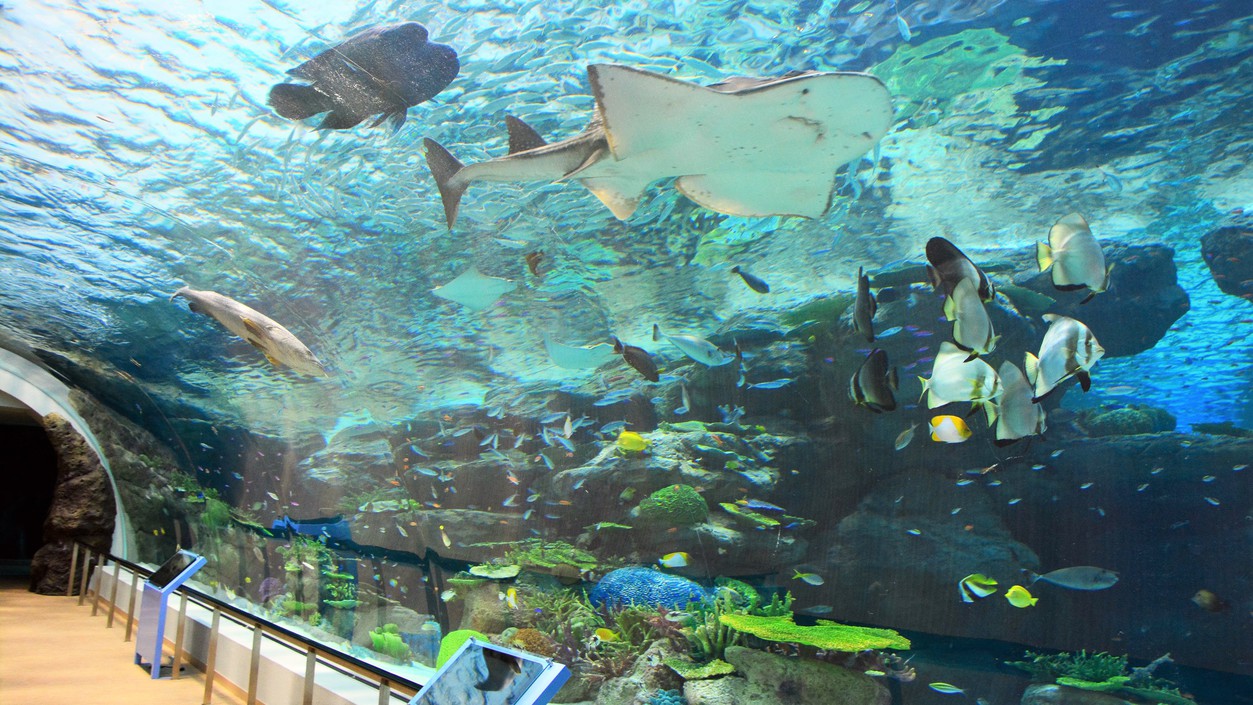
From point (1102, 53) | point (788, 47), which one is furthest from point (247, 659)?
point (1102, 53)

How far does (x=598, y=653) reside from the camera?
708cm

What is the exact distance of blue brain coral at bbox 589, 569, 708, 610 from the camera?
7.39m

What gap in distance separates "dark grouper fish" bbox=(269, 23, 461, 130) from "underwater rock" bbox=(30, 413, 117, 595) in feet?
42.7

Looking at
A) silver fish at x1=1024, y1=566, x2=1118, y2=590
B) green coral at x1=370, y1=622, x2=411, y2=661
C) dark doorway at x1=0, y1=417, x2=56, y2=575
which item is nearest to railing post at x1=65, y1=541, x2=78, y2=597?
dark doorway at x1=0, y1=417, x2=56, y2=575

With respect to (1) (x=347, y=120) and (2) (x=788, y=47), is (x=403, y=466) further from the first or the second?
(2) (x=788, y=47)

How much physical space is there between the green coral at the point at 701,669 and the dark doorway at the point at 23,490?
19.7 metres

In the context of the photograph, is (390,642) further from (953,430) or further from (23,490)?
(23,490)

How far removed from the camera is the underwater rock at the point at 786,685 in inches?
227

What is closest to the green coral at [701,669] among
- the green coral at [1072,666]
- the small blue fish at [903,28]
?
the green coral at [1072,666]

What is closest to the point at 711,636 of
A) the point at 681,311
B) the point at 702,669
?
the point at 702,669

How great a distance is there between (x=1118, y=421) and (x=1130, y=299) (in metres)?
2.24

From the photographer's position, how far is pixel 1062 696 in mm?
7105

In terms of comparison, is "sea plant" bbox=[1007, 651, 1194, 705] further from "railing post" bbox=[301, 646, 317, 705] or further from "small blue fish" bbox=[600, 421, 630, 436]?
"railing post" bbox=[301, 646, 317, 705]

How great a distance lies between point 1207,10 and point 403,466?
41.1 feet
